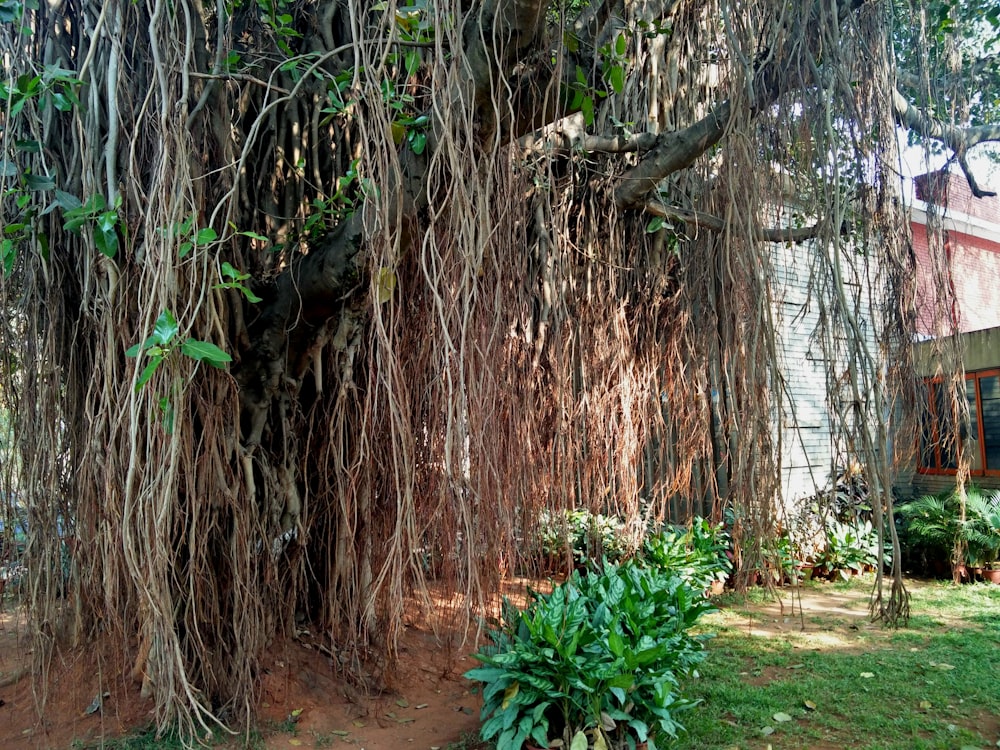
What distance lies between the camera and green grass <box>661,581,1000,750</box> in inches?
119

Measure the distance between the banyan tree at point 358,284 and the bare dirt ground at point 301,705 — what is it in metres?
0.14

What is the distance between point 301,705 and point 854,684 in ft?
8.89

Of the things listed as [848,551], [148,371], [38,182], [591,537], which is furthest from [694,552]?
[38,182]

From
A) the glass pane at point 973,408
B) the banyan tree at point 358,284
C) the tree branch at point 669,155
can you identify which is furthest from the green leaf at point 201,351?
the glass pane at point 973,408

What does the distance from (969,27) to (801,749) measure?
4964 mm

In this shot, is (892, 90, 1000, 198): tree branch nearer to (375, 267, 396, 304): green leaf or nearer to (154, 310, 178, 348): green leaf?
(375, 267, 396, 304): green leaf

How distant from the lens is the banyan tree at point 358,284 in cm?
215

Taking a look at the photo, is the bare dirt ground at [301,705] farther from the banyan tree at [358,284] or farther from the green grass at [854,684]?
the green grass at [854,684]

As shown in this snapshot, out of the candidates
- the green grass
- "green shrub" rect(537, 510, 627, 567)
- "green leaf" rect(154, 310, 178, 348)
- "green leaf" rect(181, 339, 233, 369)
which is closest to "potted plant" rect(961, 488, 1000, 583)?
the green grass

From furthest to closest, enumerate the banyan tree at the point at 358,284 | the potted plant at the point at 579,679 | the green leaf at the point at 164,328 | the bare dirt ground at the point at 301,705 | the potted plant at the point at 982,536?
1. the potted plant at the point at 982,536
2. the bare dirt ground at the point at 301,705
3. the potted plant at the point at 579,679
4. the banyan tree at the point at 358,284
5. the green leaf at the point at 164,328

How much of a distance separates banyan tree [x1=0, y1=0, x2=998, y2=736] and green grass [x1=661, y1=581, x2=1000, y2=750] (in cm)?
72

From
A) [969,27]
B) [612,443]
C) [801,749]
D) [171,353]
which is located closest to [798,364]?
[969,27]

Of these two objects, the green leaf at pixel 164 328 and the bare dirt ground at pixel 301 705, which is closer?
the green leaf at pixel 164 328

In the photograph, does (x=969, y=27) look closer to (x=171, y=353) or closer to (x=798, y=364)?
(x=798, y=364)
